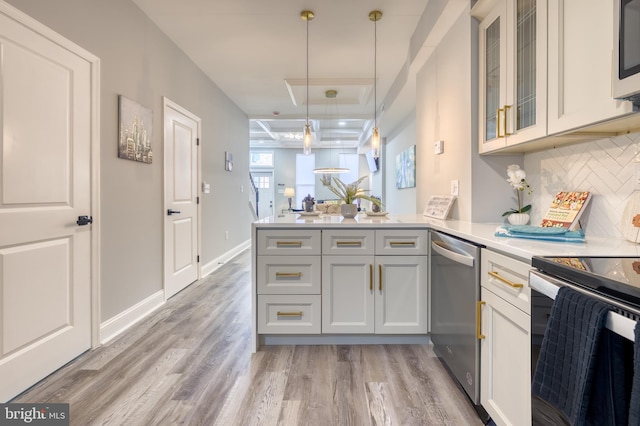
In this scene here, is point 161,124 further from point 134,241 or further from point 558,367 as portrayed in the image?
point 558,367

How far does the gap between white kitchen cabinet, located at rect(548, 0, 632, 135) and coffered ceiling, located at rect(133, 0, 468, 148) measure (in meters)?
1.09

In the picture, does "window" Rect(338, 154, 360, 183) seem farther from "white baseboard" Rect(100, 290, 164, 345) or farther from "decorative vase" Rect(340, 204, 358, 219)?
"white baseboard" Rect(100, 290, 164, 345)

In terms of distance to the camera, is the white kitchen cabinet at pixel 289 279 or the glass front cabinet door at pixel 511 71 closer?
the glass front cabinet door at pixel 511 71

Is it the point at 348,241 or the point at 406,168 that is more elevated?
the point at 406,168

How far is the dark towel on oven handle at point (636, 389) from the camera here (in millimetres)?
623

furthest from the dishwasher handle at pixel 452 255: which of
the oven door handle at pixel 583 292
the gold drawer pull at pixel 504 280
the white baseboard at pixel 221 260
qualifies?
the white baseboard at pixel 221 260

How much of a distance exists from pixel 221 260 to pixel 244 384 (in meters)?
3.34

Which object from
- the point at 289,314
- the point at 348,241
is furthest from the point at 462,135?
the point at 289,314

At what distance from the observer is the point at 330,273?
87.0 inches

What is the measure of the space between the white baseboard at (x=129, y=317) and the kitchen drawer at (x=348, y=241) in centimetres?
169

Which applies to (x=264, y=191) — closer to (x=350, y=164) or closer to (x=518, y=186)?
(x=350, y=164)

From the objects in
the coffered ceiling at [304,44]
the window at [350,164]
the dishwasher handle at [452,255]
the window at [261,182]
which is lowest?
the dishwasher handle at [452,255]

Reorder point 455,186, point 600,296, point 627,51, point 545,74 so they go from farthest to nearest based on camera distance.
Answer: point 455,186 → point 545,74 → point 627,51 → point 600,296

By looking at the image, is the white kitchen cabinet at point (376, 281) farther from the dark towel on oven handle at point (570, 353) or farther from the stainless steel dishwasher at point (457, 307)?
the dark towel on oven handle at point (570, 353)
